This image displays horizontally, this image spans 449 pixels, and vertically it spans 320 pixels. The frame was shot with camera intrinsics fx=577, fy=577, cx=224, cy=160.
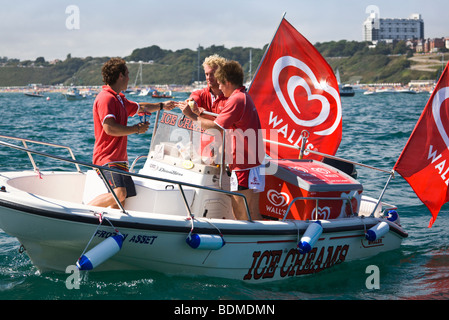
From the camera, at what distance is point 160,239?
5664 mm

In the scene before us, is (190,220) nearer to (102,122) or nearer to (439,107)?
(102,122)

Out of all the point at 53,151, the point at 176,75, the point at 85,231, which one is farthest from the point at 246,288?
the point at 176,75

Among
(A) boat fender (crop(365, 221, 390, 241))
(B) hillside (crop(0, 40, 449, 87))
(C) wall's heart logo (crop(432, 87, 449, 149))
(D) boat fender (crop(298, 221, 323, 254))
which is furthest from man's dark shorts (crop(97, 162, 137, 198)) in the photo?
(B) hillside (crop(0, 40, 449, 87))

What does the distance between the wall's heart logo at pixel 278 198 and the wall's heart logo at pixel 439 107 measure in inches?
90.4

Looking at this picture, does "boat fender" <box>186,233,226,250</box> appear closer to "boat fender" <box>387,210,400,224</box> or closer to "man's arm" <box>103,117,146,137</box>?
"man's arm" <box>103,117,146,137</box>

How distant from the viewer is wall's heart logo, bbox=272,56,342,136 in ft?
28.3

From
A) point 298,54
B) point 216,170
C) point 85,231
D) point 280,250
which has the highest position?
point 298,54

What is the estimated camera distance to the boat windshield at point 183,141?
21.5ft

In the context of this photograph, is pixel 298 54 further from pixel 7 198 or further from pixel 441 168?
pixel 7 198

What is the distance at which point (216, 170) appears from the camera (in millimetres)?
6516


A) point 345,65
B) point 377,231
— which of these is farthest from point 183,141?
point 345,65

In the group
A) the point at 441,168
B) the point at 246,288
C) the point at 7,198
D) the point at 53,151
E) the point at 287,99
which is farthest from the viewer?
the point at 53,151

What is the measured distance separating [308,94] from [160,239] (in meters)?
3.99

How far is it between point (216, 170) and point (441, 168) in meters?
3.01
